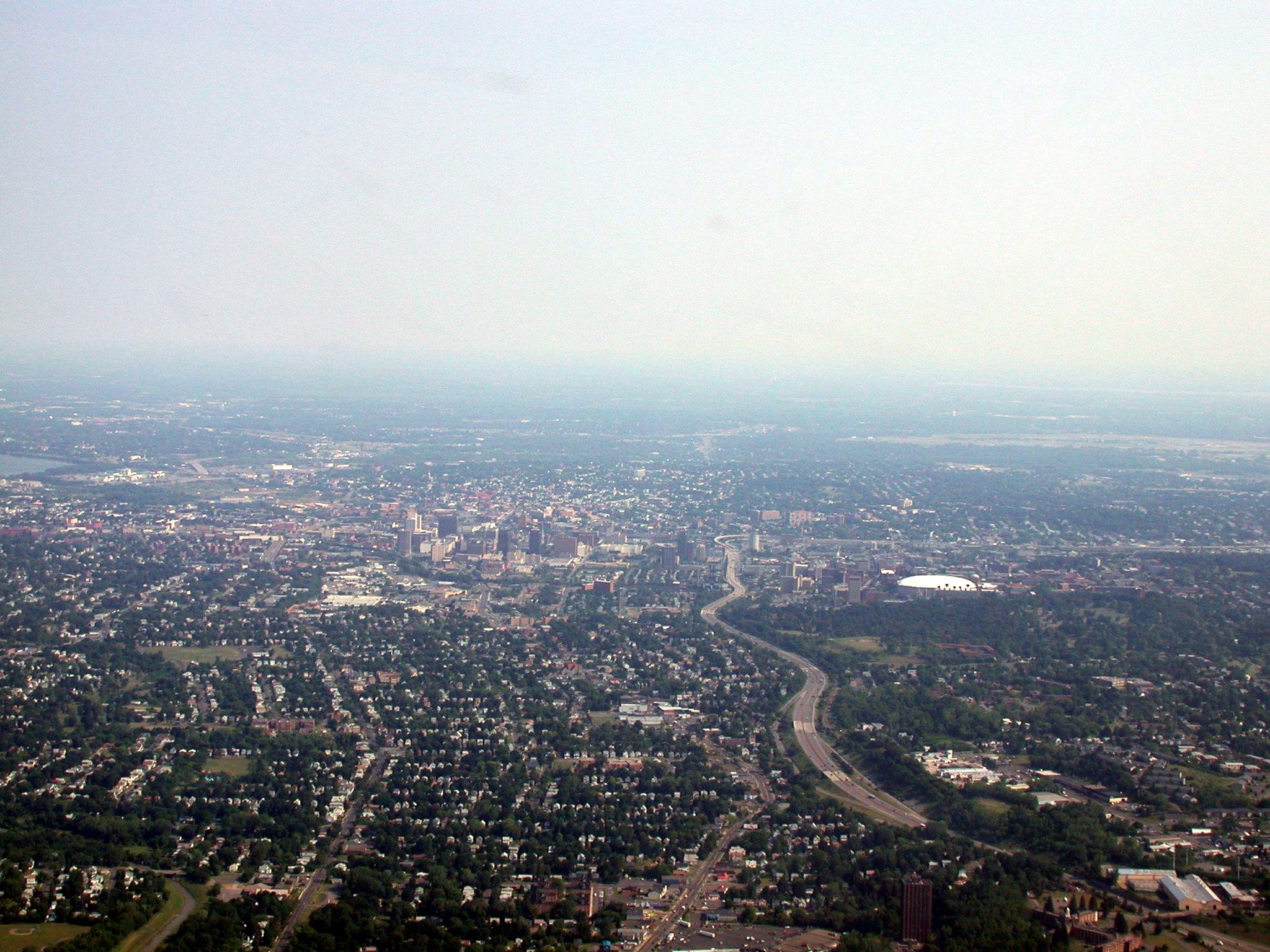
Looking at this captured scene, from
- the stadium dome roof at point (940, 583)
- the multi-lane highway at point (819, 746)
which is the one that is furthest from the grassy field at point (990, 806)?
the stadium dome roof at point (940, 583)

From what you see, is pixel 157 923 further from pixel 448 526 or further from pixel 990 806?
pixel 448 526

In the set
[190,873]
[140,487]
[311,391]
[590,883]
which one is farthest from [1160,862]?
[311,391]

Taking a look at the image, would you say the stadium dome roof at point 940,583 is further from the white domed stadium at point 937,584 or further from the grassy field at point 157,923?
the grassy field at point 157,923

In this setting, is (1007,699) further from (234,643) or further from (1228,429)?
(1228,429)

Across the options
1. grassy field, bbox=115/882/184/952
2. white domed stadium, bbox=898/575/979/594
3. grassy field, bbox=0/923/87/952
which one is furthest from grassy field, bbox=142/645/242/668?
white domed stadium, bbox=898/575/979/594

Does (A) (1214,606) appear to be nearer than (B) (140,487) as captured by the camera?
Yes

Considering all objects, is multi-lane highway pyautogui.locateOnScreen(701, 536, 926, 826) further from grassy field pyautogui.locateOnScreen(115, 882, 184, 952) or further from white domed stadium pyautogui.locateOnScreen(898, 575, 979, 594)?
grassy field pyautogui.locateOnScreen(115, 882, 184, 952)
